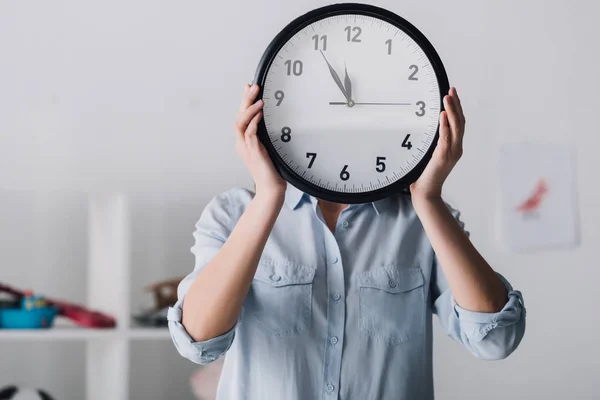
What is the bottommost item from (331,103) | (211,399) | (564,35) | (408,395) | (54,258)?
(211,399)

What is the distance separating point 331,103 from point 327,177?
10 centimetres

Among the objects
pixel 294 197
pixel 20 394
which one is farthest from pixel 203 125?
pixel 294 197

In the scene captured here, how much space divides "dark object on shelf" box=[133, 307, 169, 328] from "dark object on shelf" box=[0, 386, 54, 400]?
0.98 ft

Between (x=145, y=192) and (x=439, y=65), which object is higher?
(x=439, y=65)

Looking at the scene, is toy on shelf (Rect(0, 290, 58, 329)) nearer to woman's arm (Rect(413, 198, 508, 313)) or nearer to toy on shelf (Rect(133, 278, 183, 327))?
toy on shelf (Rect(133, 278, 183, 327))

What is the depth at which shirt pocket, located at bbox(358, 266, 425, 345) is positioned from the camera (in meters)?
1.05

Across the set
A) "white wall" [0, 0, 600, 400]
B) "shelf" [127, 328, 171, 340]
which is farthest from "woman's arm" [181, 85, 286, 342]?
"white wall" [0, 0, 600, 400]

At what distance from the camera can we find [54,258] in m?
2.17

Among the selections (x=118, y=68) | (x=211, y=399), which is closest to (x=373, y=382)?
(x=211, y=399)

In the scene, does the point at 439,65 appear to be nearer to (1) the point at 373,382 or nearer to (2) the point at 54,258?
(1) the point at 373,382

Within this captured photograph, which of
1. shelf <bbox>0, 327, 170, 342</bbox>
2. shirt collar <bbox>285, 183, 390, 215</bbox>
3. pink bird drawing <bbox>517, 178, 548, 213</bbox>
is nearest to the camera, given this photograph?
shirt collar <bbox>285, 183, 390, 215</bbox>

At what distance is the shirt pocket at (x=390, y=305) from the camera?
3.46 ft

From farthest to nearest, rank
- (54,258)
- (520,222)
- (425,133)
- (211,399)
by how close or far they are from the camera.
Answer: (520,222) → (54,258) → (211,399) → (425,133)

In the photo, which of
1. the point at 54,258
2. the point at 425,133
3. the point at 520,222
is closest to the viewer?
the point at 425,133
